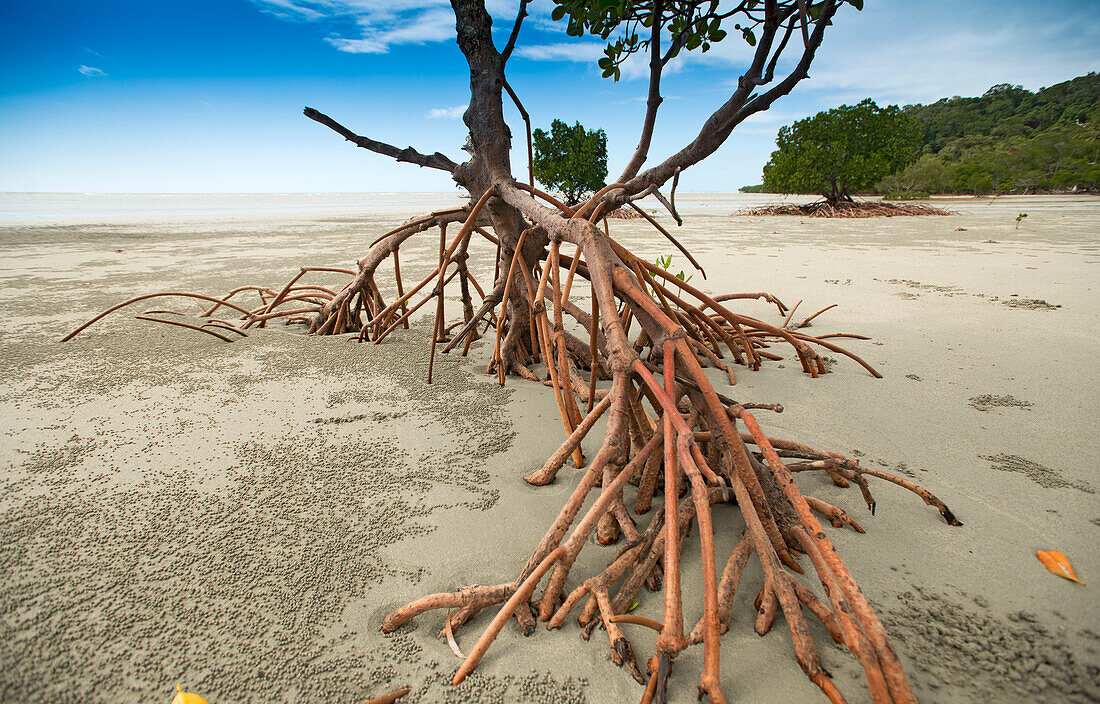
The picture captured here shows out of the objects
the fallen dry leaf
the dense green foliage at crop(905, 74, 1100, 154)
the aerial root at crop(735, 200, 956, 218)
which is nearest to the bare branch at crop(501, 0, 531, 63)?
the fallen dry leaf

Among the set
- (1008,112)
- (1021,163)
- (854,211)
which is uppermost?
(1008,112)

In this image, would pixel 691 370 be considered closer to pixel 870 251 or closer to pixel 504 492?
pixel 504 492

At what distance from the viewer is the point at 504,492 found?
58.0 inches

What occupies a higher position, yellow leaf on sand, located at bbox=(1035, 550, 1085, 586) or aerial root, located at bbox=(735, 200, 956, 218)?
aerial root, located at bbox=(735, 200, 956, 218)

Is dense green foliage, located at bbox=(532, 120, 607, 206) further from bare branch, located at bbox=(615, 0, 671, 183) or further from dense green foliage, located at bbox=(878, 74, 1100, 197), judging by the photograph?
bare branch, located at bbox=(615, 0, 671, 183)

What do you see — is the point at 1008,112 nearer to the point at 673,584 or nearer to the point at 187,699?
the point at 673,584

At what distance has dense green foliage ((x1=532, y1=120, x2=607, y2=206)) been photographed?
1930 centimetres

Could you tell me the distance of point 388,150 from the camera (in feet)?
7.25

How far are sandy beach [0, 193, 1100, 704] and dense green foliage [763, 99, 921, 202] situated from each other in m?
14.0

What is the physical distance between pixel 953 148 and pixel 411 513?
160ft

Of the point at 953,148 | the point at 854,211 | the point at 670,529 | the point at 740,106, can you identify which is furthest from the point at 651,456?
the point at 953,148

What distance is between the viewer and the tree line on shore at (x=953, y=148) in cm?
1493

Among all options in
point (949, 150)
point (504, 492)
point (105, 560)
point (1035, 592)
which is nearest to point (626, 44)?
point (504, 492)

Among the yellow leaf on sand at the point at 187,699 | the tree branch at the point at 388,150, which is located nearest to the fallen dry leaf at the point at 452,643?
the yellow leaf on sand at the point at 187,699
